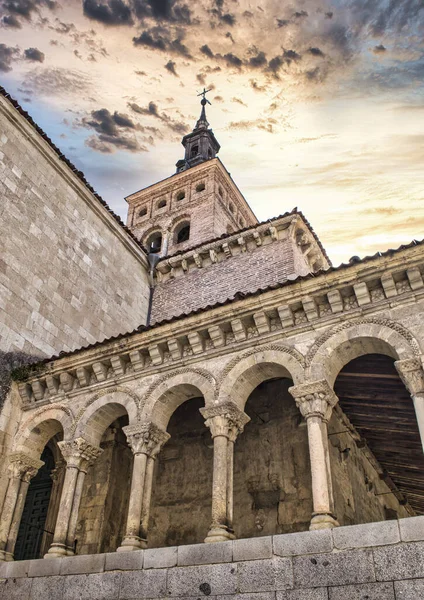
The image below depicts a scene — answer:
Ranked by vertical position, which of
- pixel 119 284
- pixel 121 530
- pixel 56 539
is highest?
pixel 119 284

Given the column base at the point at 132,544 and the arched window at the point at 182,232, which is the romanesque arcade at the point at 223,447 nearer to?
the column base at the point at 132,544

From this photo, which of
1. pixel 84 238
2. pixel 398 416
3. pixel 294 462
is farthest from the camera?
pixel 84 238

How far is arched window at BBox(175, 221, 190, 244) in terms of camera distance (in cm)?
2370

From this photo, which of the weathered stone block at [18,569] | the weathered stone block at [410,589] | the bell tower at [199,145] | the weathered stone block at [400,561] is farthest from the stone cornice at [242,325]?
the bell tower at [199,145]

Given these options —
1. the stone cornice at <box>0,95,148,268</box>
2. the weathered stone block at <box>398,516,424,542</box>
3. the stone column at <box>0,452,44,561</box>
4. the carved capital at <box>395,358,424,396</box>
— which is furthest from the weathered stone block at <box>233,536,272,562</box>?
the stone cornice at <box>0,95,148,268</box>

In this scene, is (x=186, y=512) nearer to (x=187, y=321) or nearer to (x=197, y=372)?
(x=197, y=372)

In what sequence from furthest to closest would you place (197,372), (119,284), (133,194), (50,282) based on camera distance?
(133,194) → (119,284) → (50,282) → (197,372)

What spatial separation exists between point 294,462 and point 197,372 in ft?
8.95

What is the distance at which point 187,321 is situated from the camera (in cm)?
966

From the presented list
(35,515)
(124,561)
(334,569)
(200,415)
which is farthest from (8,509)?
(334,569)

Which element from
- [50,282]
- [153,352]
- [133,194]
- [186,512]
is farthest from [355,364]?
[133,194]

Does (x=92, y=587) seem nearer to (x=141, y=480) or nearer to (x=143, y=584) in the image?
(x=143, y=584)

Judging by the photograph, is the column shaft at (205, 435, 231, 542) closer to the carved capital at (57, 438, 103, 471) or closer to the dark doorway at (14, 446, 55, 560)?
the carved capital at (57, 438, 103, 471)

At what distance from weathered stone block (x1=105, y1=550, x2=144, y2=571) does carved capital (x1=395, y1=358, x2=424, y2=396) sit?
4.53 meters
